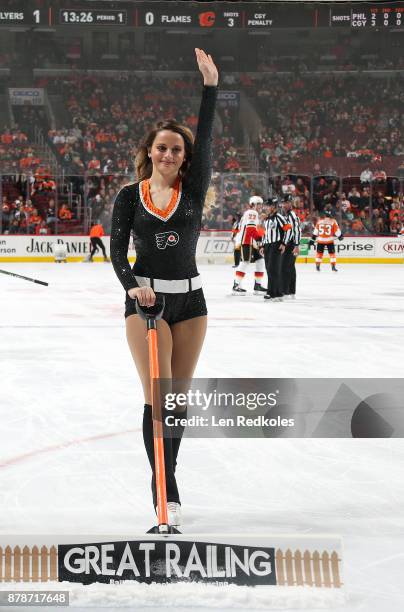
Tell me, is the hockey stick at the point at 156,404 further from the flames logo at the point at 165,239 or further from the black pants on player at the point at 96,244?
the black pants on player at the point at 96,244

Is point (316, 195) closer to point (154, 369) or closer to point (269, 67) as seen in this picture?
point (269, 67)

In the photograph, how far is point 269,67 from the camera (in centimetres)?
3288

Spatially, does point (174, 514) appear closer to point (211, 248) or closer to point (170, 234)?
point (170, 234)

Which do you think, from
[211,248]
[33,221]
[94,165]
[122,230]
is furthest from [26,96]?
[122,230]

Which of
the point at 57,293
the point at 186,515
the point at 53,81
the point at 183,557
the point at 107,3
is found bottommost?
the point at 57,293

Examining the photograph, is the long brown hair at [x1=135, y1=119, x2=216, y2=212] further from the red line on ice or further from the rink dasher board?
the red line on ice

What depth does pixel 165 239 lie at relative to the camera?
2914 mm

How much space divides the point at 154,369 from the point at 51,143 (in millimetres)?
27146

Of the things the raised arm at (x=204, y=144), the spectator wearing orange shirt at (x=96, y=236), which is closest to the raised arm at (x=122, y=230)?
the raised arm at (x=204, y=144)

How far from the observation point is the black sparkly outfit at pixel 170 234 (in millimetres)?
2916

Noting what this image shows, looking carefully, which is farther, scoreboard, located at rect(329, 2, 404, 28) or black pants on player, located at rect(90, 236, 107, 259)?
scoreboard, located at rect(329, 2, 404, 28)

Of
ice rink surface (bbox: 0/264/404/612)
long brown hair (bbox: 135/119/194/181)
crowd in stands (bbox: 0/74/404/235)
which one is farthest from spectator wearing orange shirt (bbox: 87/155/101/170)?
long brown hair (bbox: 135/119/194/181)

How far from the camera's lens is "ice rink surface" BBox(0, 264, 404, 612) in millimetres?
2941

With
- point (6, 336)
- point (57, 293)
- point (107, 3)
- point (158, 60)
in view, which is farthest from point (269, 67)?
point (6, 336)
